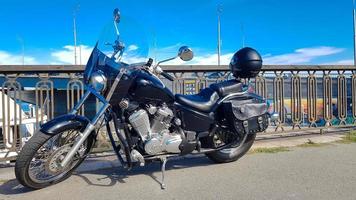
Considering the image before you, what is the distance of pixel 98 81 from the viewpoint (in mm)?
3486

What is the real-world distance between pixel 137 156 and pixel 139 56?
1.09 m

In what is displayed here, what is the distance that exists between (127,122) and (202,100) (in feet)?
3.44

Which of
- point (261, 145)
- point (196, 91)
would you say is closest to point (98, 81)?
point (196, 91)

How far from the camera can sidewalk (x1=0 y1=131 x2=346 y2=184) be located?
4.41 metres

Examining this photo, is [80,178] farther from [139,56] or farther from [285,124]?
[285,124]

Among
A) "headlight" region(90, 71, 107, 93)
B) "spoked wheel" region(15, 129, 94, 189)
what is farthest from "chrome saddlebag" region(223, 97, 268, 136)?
"spoked wheel" region(15, 129, 94, 189)

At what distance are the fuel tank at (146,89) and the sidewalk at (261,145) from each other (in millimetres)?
1306

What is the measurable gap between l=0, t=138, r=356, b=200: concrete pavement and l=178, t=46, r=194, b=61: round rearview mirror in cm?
142

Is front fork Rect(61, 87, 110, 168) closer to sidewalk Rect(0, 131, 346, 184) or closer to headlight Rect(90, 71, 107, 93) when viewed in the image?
headlight Rect(90, 71, 107, 93)

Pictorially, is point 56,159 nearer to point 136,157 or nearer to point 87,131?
point 87,131

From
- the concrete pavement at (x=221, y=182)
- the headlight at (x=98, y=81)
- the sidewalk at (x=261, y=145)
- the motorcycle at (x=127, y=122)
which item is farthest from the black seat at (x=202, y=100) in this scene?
the sidewalk at (x=261, y=145)

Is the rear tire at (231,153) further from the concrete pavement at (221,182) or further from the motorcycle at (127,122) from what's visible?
the motorcycle at (127,122)

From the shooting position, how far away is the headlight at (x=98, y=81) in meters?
3.49

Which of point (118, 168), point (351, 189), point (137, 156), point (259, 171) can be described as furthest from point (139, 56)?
point (351, 189)
